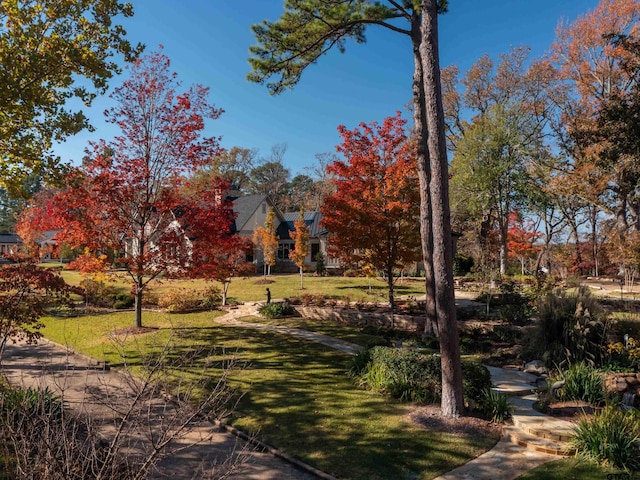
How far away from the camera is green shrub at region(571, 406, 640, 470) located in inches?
192

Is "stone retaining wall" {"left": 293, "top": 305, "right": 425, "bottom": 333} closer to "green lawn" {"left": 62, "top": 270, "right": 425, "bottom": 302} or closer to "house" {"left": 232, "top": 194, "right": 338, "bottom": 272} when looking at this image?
"green lawn" {"left": 62, "top": 270, "right": 425, "bottom": 302}

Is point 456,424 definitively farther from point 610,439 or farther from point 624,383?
point 624,383

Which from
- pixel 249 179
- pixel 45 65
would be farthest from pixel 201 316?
pixel 249 179

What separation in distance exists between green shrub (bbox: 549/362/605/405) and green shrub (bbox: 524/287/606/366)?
1.54m

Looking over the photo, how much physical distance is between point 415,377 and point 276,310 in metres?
8.97

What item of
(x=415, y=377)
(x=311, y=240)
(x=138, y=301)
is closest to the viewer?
(x=415, y=377)

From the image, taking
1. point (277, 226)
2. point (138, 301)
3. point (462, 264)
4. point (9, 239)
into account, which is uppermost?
point (9, 239)

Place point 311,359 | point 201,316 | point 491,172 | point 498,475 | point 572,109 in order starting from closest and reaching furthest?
point 498,475
point 311,359
point 201,316
point 491,172
point 572,109

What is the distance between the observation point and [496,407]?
21.1 feet

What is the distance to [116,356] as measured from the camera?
10070 mm

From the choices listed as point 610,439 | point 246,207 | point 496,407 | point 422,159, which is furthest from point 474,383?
point 246,207

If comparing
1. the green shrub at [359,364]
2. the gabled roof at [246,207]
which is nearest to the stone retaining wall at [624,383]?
the green shrub at [359,364]

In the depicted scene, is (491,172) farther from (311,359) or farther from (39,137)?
(39,137)

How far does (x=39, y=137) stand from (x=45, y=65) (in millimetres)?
1495
